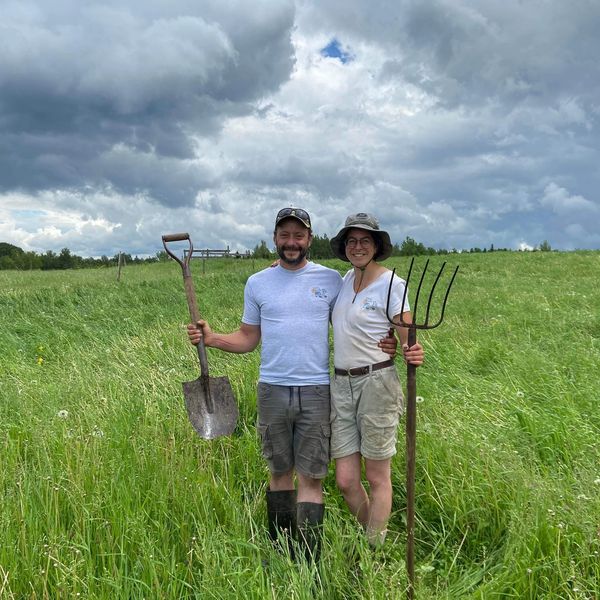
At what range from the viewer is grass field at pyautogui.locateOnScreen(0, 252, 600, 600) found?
2746mm

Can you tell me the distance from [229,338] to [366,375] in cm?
102

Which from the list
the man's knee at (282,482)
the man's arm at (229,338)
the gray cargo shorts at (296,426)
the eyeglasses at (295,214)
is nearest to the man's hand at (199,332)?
the man's arm at (229,338)

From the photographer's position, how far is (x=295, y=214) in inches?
126

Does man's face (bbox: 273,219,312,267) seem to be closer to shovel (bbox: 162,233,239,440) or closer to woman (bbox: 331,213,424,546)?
woman (bbox: 331,213,424,546)

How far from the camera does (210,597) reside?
2.63 metres

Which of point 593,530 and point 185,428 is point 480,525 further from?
point 185,428

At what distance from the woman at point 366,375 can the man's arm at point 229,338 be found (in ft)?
2.19

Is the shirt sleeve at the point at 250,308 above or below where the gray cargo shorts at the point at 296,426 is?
above

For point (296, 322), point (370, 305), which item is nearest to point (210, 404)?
point (296, 322)

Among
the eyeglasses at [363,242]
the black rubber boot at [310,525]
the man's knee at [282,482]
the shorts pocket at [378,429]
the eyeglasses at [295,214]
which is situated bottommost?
the black rubber boot at [310,525]

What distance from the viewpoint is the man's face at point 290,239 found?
3221 mm

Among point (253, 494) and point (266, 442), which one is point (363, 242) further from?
point (253, 494)

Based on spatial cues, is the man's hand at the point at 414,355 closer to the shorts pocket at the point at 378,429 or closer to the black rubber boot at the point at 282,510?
the shorts pocket at the point at 378,429

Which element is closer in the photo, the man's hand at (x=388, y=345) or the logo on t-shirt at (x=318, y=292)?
the man's hand at (x=388, y=345)
